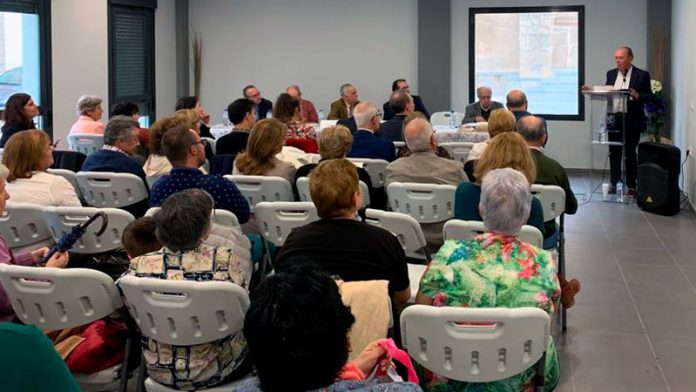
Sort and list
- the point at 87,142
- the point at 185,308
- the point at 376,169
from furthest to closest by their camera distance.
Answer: the point at 87,142
the point at 376,169
the point at 185,308

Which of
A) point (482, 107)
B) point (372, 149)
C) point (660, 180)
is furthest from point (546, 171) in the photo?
point (482, 107)

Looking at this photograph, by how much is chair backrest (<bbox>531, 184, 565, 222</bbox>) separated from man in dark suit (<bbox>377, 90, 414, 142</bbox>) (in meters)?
2.83

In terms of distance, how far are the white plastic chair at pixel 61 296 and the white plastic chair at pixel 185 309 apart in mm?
115

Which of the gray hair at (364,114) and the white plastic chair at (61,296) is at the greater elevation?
the gray hair at (364,114)

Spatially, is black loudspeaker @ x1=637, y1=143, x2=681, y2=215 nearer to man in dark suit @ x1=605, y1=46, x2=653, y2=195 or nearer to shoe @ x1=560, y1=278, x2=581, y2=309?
man in dark suit @ x1=605, y1=46, x2=653, y2=195

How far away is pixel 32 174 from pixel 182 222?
204 cm

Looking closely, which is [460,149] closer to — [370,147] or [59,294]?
[370,147]

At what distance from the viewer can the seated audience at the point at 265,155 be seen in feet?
17.3

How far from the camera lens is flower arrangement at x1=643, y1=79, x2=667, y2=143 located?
10.0 meters

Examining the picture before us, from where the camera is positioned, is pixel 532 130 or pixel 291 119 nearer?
pixel 532 130

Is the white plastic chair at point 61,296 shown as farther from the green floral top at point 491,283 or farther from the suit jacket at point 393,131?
the suit jacket at point 393,131

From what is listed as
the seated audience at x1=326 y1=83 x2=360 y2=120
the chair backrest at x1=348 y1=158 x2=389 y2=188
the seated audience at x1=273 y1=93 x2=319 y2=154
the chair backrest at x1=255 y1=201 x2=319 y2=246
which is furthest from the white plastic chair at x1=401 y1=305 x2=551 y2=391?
the seated audience at x1=326 y1=83 x2=360 y2=120

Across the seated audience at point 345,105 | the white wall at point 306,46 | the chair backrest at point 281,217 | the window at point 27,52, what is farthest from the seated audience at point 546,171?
the white wall at point 306,46

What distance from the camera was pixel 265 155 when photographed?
17.5ft
